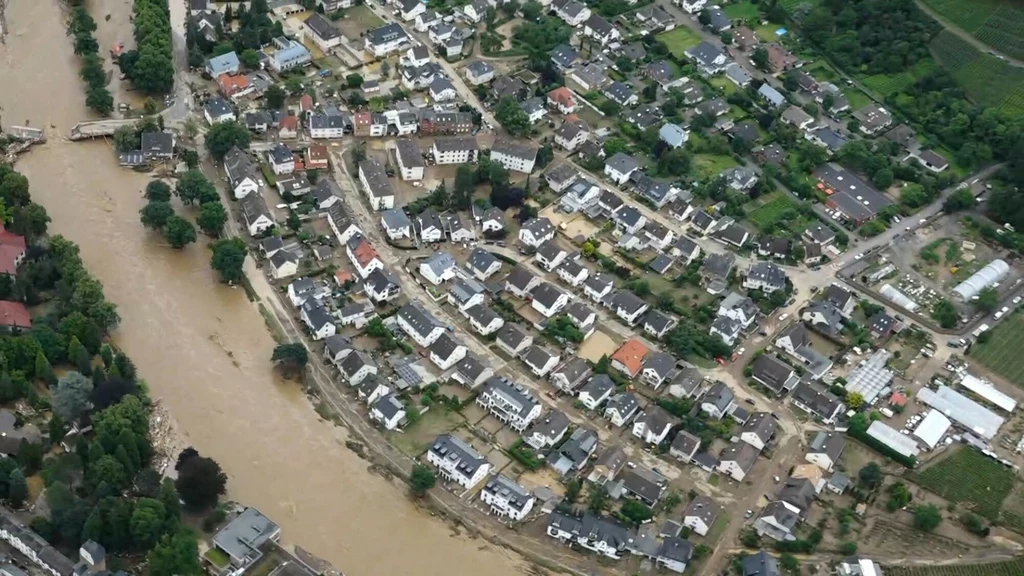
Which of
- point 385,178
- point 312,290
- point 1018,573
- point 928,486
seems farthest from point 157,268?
point 1018,573

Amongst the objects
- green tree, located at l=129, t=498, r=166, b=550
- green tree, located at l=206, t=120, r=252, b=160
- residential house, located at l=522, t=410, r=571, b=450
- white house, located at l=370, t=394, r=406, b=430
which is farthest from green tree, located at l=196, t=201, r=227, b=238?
residential house, located at l=522, t=410, r=571, b=450

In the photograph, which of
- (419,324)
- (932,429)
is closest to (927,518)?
(932,429)

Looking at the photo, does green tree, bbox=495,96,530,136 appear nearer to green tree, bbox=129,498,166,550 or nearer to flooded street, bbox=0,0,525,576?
flooded street, bbox=0,0,525,576

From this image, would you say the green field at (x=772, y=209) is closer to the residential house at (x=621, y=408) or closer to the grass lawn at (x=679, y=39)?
the grass lawn at (x=679, y=39)

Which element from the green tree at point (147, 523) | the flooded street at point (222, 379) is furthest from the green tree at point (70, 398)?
the green tree at point (147, 523)

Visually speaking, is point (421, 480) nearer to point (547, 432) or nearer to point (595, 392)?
point (547, 432)

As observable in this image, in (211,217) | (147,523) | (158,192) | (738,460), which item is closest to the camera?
(147,523)
